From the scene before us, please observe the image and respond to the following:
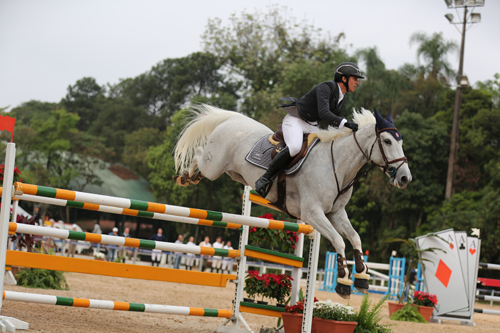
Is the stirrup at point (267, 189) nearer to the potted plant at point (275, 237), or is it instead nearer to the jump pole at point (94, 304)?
the potted plant at point (275, 237)

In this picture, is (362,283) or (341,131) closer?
(362,283)

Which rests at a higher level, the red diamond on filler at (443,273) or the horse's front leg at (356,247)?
the horse's front leg at (356,247)

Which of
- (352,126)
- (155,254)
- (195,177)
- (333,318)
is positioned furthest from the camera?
(155,254)

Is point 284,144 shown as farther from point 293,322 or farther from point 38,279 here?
point 38,279

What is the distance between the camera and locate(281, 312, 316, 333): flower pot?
4.55m

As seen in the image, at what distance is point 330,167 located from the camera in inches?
154

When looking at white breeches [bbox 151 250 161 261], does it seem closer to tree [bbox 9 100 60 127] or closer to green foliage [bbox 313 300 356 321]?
green foliage [bbox 313 300 356 321]

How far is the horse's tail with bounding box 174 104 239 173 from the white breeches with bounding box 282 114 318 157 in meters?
0.82

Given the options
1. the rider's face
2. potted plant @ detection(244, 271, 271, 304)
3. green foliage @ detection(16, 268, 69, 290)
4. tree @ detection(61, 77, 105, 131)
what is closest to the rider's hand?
the rider's face

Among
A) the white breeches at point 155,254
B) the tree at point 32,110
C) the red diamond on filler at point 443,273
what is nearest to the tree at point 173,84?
the tree at point 32,110

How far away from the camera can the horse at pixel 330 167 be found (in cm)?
365

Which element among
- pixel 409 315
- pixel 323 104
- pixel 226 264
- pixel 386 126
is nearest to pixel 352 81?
pixel 323 104

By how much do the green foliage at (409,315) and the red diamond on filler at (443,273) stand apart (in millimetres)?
863

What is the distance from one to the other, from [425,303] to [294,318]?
4638mm
